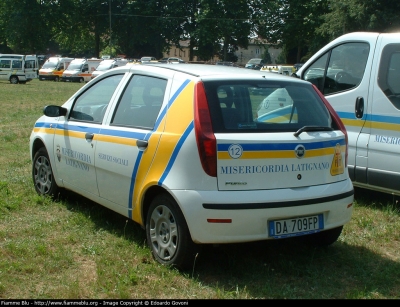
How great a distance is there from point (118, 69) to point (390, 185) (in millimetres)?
3206

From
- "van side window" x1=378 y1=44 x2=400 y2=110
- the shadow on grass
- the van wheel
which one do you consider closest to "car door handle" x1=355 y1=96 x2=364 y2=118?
"van side window" x1=378 y1=44 x2=400 y2=110

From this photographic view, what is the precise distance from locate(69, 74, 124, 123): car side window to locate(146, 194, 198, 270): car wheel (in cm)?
130

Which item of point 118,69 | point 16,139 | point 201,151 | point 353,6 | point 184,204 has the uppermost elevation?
point 353,6

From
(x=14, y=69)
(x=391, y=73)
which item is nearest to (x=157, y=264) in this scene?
(x=391, y=73)

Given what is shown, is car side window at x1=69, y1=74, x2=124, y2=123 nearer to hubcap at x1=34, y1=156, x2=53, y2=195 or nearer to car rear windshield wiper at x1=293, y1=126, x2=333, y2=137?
hubcap at x1=34, y1=156, x2=53, y2=195

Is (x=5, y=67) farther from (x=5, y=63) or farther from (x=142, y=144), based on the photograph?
(x=142, y=144)

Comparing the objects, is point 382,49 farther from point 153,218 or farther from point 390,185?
point 153,218

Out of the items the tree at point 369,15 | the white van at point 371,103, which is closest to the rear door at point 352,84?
the white van at point 371,103

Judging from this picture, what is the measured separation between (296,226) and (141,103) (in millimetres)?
1700

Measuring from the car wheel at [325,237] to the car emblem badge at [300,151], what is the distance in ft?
3.22

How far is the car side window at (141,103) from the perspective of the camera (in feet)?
15.8

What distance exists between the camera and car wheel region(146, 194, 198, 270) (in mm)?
4328

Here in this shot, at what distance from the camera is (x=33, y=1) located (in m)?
69.9

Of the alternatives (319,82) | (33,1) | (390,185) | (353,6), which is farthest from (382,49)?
(33,1)
